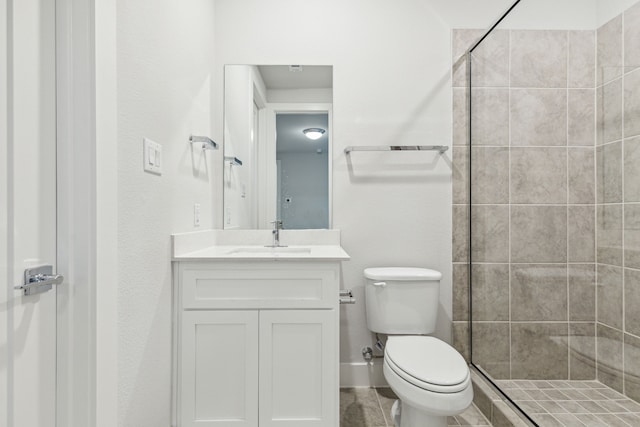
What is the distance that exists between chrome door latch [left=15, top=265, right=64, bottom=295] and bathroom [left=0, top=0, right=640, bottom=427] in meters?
0.27

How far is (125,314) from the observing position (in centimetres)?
106

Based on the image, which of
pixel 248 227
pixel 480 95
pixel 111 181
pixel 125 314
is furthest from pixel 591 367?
pixel 111 181

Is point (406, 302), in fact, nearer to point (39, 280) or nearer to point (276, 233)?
point (276, 233)

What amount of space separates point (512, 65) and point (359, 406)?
2.02 metres

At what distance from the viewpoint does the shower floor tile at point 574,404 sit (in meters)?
1.38

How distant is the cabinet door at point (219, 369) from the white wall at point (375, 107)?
741 millimetres

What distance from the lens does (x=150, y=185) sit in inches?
47.3

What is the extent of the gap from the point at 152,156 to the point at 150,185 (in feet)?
0.35

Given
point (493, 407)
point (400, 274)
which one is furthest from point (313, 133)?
point (493, 407)

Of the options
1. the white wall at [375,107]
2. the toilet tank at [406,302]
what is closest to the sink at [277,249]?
the white wall at [375,107]

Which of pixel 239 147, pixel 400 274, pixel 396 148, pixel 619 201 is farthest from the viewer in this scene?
pixel 239 147

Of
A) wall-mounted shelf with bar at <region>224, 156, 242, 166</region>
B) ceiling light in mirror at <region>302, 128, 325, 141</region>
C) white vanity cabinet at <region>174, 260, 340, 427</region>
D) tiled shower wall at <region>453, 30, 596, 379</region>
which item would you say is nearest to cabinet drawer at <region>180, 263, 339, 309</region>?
white vanity cabinet at <region>174, 260, 340, 427</region>

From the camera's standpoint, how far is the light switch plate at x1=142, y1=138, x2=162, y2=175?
3.82ft

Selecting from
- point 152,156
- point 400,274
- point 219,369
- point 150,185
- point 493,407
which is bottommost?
point 493,407
